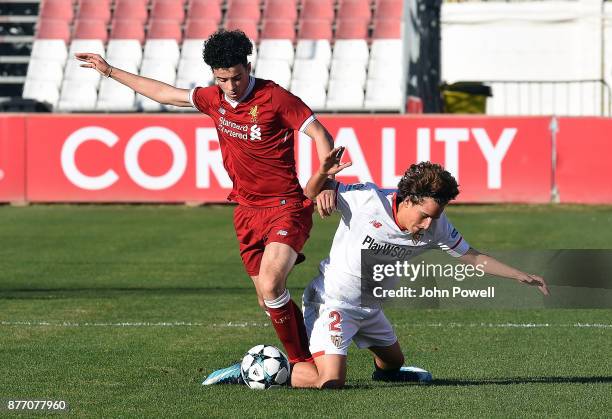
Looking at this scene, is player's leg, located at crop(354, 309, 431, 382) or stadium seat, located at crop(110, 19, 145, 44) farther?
stadium seat, located at crop(110, 19, 145, 44)

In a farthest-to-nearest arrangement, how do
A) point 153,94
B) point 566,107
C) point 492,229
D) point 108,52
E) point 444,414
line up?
point 566,107
point 108,52
point 492,229
point 153,94
point 444,414

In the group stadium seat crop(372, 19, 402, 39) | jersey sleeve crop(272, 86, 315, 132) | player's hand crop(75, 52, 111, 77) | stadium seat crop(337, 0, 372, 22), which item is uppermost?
stadium seat crop(337, 0, 372, 22)

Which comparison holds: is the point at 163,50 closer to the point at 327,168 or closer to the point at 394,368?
the point at 394,368

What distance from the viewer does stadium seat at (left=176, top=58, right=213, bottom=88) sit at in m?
27.9

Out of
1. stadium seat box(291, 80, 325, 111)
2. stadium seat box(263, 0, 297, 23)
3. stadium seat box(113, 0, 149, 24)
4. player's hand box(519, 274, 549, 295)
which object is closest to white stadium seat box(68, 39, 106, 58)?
stadium seat box(113, 0, 149, 24)

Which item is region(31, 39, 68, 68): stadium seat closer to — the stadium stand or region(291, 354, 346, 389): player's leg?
the stadium stand

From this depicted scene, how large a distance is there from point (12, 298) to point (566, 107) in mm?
21575

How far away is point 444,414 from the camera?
22.5 feet

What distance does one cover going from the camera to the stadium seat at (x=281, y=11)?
94.5ft

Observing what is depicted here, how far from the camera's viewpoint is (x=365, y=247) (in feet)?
24.8

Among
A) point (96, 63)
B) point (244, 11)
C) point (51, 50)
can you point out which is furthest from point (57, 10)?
point (96, 63)

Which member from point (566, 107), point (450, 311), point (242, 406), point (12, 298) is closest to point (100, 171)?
point (12, 298)

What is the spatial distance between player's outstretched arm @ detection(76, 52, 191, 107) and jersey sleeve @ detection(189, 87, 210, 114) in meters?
0.04

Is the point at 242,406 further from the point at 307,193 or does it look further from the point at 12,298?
the point at 12,298
